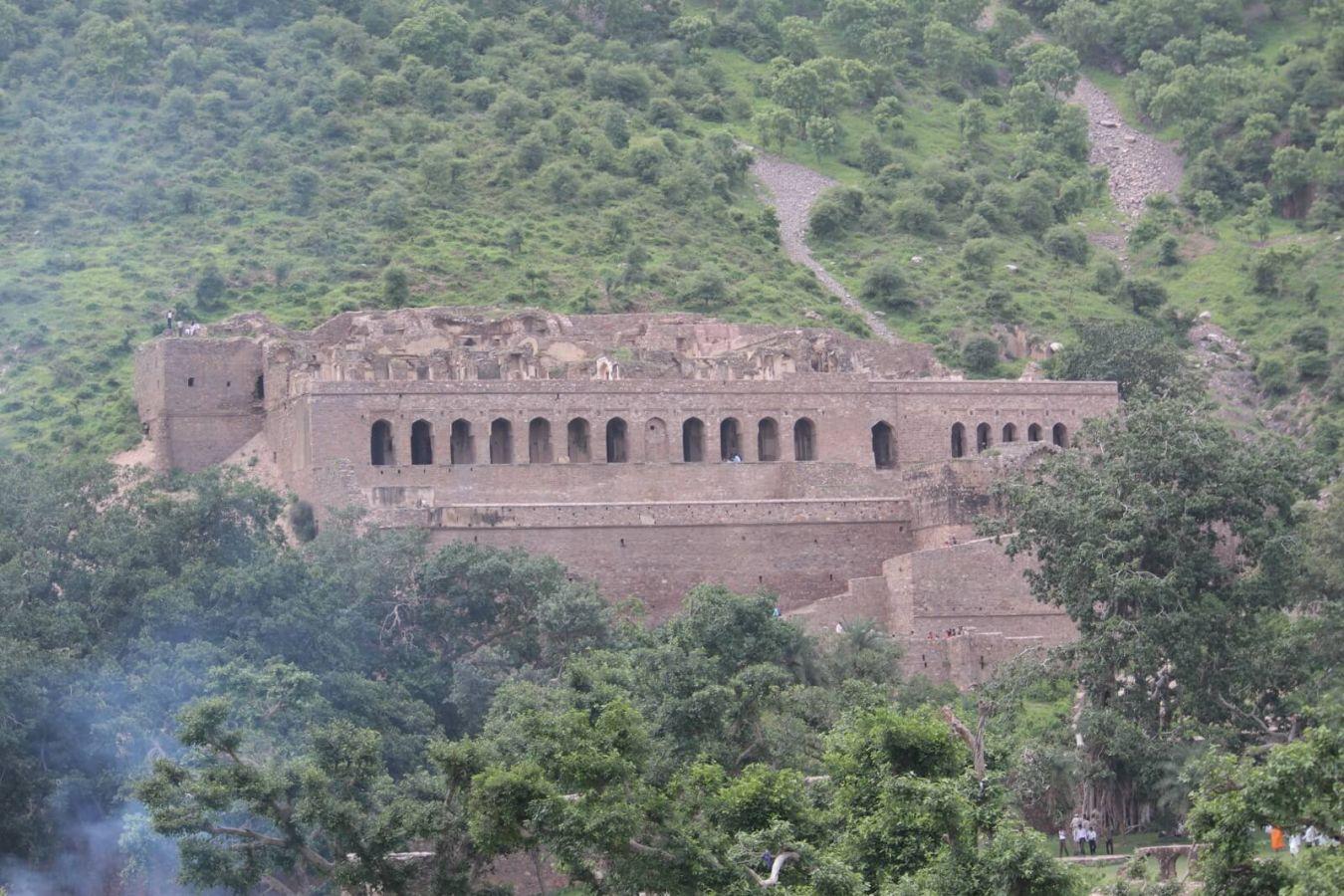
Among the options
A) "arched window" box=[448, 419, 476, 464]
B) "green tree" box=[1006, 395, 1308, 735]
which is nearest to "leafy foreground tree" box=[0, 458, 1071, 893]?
"green tree" box=[1006, 395, 1308, 735]

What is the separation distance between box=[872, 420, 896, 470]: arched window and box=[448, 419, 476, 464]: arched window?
9072mm

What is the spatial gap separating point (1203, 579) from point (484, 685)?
40.5 ft

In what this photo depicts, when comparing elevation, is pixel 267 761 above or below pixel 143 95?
below

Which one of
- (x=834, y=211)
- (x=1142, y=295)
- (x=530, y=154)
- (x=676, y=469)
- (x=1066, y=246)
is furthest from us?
(x=834, y=211)

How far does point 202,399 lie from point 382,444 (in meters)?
5.19

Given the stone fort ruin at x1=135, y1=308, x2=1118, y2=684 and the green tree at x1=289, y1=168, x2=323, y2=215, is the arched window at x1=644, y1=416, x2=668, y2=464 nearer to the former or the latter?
the stone fort ruin at x1=135, y1=308, x2=1118, y2=684

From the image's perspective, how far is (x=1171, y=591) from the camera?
4488 centimetres

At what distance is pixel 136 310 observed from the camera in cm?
7094

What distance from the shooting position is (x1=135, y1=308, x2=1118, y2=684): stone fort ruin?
2140 inches

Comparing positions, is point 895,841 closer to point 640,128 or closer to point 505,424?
point 505,424

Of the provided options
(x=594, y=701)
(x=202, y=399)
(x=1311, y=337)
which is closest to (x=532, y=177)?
(x=1311, y=337)

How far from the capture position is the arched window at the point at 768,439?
5991 centimetres

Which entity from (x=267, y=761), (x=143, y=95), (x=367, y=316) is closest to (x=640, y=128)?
(x=143, y=95)

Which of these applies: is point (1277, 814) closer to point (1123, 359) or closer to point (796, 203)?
point (1123, 359)
